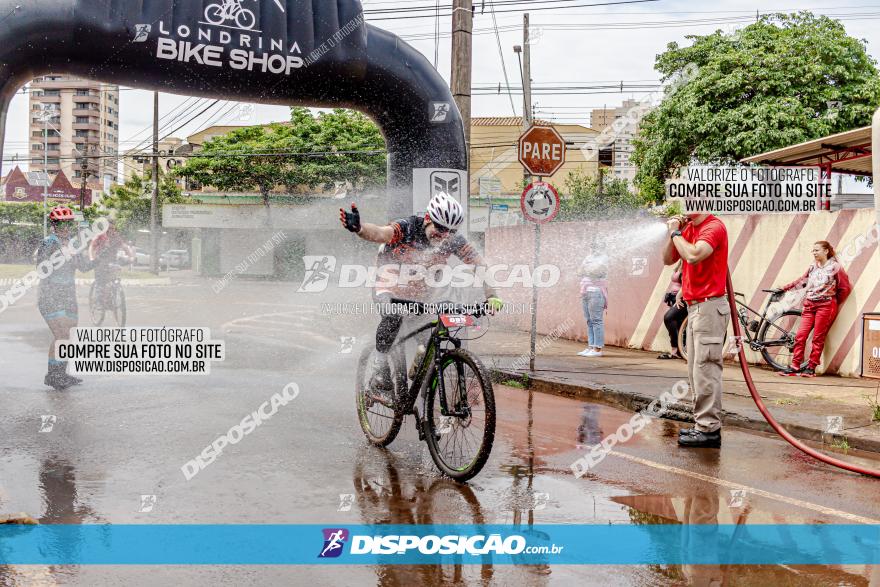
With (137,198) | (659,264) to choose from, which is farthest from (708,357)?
(137,198)

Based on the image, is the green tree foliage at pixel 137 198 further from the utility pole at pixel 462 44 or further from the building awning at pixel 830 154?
the building awning at pixel 830 154

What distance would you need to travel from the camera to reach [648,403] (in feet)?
29.9

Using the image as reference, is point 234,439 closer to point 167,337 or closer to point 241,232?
point 167,337

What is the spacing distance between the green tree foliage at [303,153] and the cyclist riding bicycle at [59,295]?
3084 centimetres

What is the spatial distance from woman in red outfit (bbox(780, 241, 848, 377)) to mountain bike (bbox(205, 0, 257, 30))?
7532 mm

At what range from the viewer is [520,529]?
4848 mm

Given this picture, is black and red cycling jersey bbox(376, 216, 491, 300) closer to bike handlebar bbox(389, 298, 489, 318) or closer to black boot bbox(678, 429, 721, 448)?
bike handlebar bbox(389, 298, 489, 318)

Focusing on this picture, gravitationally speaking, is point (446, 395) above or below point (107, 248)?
below

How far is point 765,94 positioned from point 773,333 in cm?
2262

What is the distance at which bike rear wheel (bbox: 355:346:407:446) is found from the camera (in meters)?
6.55

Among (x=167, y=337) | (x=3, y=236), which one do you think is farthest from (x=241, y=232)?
(x=167, y=337)

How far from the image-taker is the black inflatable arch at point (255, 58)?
8586mm

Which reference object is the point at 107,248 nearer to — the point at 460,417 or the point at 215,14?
the point at 215,14

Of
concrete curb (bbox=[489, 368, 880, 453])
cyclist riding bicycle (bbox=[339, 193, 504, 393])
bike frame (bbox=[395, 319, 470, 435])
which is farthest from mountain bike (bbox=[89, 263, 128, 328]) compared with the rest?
bike frame (bbox=[395, 319, 470, 435])
